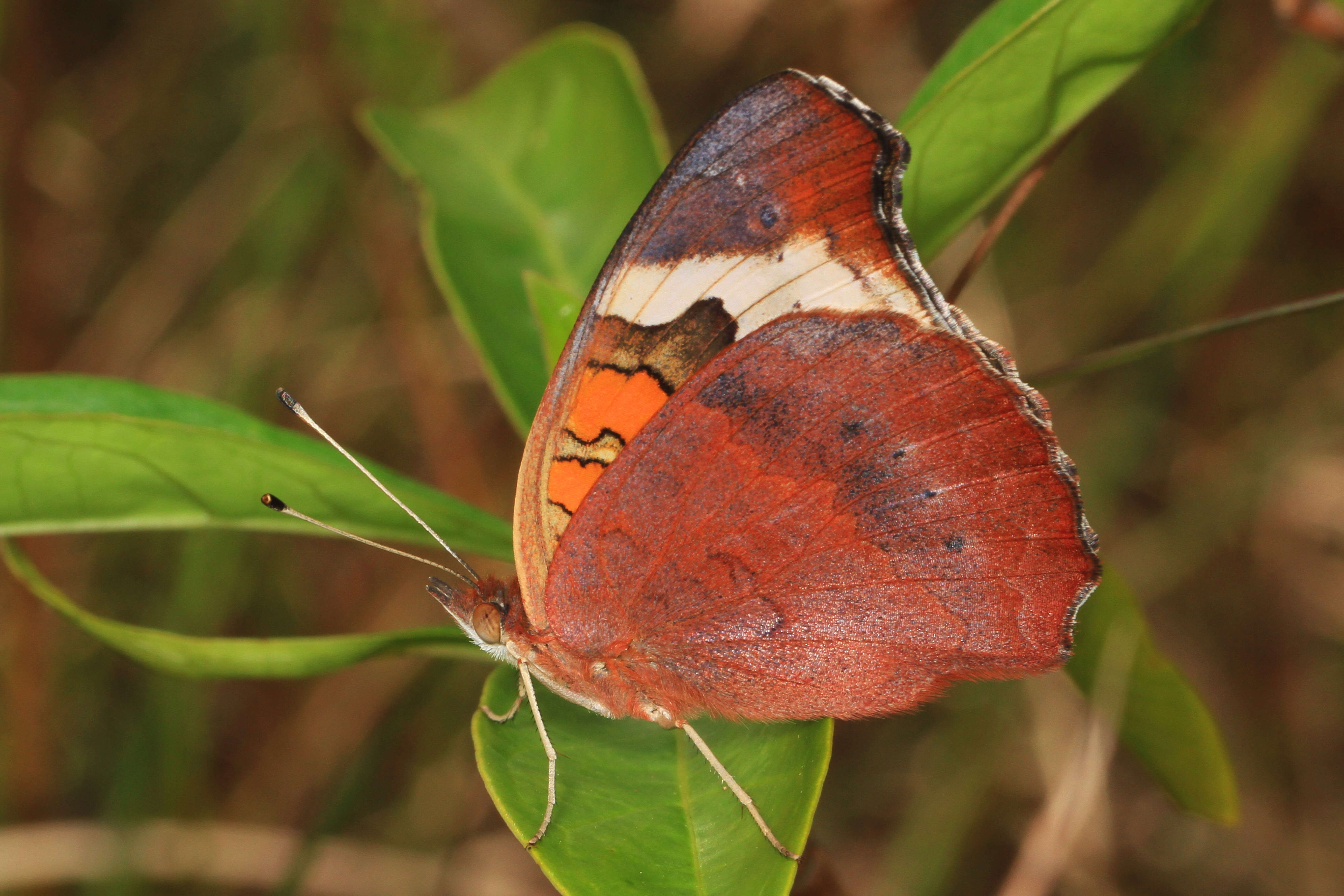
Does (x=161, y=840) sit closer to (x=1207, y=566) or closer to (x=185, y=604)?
(x=185, y=604)

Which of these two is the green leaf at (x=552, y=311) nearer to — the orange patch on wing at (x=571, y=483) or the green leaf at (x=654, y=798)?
the orange patch on wing at (x=571, y=483)

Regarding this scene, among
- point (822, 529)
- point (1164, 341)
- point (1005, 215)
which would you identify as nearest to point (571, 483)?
point (822, 529)

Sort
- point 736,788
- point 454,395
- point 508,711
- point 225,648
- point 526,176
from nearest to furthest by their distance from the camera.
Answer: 1. point 736,788
2. point 225,648
3. point 508,711
4. point 526,176
5. point 454,395

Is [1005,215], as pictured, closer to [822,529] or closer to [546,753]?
[822,529]

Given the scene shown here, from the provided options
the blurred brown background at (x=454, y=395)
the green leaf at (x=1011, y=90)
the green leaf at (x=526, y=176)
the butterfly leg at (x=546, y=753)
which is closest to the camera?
the butterfly leg at (x=546, y=753)

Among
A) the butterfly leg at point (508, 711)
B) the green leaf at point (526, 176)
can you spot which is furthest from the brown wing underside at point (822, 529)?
the green leaf at point (526, 176)

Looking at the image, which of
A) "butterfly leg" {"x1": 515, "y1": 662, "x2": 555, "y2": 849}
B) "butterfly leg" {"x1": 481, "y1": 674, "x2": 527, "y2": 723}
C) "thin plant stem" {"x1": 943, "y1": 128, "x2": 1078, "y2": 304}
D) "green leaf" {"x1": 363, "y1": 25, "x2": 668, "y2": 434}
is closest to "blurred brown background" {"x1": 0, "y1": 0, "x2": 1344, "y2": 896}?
"green leaf" {"x1": 363, "y1": 25, "x2": 668, "y2": 434}

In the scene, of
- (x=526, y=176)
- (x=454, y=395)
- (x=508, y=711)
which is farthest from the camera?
(x=454, y=395)

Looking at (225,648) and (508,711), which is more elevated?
(225,648)

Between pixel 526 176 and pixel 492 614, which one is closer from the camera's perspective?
pixel 492 614
